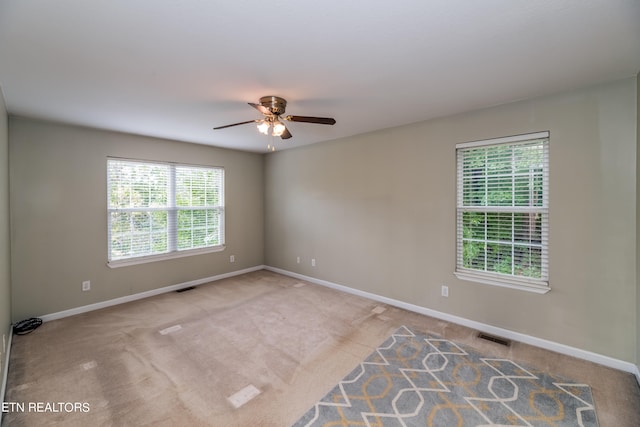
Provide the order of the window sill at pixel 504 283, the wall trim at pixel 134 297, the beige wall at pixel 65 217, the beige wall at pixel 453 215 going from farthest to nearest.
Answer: the wall trim at pixel 134 297 → the beige wall at pixel 65 217 → the window sill at pixel 504 283 → the beige wall at pixel 453 215

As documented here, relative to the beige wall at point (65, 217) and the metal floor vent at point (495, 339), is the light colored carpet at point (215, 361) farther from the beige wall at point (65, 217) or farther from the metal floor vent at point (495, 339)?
the beige wall at point (65, 217)

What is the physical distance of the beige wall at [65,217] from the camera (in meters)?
3.22

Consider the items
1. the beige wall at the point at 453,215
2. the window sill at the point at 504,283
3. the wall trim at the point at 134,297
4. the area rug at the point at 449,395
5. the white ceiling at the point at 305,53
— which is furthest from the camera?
the wall trim at the point at 134,297

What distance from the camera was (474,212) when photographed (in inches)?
125

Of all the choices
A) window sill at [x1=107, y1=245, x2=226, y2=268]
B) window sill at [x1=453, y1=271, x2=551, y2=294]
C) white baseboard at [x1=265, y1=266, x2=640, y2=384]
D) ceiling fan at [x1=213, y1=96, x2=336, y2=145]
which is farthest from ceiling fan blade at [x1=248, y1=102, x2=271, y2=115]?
window sill at [x1=107, y1=245, x2=226, y2=268]

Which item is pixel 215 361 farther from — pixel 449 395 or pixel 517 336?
pixel 517 336

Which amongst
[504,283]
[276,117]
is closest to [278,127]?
[276,117]

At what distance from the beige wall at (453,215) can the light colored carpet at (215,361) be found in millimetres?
367

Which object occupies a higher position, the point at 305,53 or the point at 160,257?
the point at 305,53

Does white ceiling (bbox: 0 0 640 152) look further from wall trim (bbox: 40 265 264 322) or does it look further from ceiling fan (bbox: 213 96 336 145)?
wall trim (bbox: 40 265 264 322)

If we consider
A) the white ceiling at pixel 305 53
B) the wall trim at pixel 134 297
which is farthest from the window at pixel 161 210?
the white ceiling at pixel 305 53

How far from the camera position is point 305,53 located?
189 centimetres

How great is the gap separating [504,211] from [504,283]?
775 mm

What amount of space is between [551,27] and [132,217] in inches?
197
